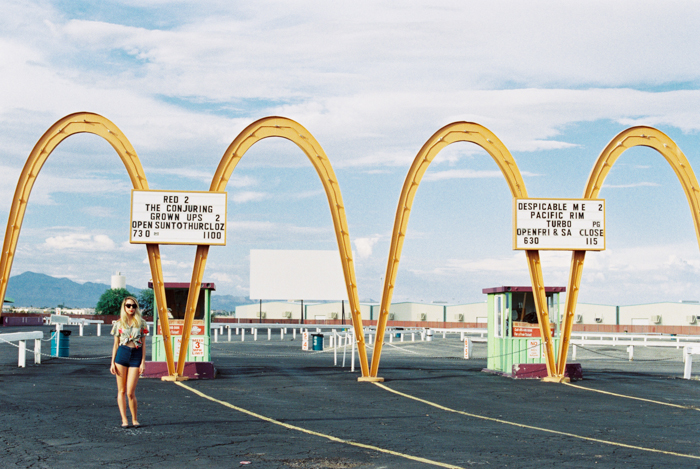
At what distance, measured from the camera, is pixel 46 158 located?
19641mm

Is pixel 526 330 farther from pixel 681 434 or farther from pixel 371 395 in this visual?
pixel 681 434

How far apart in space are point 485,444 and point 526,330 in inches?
492

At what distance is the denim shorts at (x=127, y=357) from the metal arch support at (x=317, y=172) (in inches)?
332

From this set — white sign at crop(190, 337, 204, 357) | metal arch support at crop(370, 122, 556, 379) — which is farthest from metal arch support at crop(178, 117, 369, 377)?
white sign at crop(190, 337, 204, 357)

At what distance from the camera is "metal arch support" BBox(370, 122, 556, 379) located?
791 inches

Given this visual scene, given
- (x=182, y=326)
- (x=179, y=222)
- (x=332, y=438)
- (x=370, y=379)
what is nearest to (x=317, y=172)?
(x=179, y=222)

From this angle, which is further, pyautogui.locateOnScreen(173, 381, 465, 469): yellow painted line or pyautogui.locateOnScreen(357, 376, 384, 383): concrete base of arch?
pyautogui.locateOnScreen(357, 376, 384, 383): concrete base of arch

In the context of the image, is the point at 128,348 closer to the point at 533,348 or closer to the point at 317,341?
the point at 533,348

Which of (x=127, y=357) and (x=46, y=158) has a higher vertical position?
(x=46, y=158)

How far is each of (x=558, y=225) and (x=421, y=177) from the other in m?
4.10

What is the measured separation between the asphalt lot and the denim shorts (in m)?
1.03

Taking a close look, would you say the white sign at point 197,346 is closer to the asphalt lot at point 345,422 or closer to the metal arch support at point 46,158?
the asphalt lot at point 345,422

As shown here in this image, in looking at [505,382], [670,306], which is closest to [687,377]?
→ [505,382]

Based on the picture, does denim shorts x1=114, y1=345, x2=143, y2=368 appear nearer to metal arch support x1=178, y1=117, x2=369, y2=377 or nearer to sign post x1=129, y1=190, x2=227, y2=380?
sign post x1=129, y1=190, x2=227, y2=380
